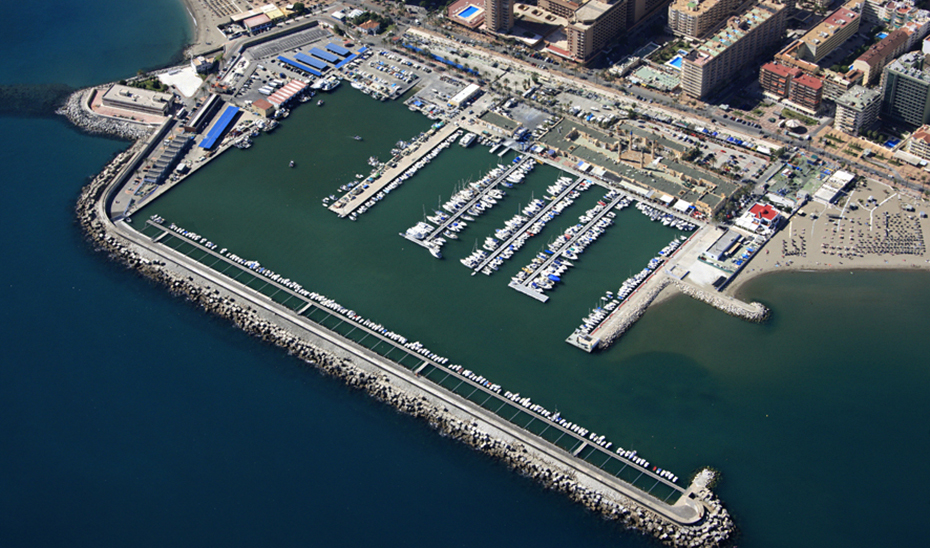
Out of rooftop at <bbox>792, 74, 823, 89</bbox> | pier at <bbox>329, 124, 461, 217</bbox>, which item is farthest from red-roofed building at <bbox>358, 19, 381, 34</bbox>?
rooftop at <bbox>792, 74, 823, 89</bbox>

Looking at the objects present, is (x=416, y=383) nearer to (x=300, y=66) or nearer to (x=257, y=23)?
(x=300, y=66)

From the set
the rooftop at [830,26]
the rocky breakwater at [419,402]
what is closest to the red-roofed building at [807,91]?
the rooftop at [830,26]

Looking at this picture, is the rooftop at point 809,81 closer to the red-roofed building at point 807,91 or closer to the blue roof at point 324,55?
the red-roofed building at point 807,91

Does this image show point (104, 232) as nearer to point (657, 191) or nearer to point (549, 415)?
point (549, 415)

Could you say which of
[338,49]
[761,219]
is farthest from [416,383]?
[338,49]

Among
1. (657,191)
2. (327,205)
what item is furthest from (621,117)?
(327,205)

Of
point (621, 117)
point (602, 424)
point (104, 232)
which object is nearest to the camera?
point (602, 424)

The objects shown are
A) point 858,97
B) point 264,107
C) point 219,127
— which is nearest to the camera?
point 858,97
